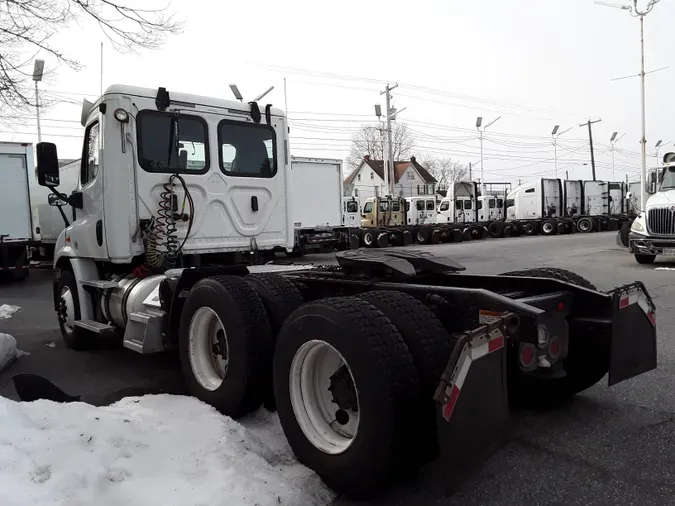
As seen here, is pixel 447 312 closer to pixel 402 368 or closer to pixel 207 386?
pixel 402 368

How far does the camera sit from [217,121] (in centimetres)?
601

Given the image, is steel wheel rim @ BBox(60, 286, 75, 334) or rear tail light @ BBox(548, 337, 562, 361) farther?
steel wheel rim @ BBox(60, 286, 75, 334)

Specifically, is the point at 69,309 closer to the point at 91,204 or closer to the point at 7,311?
the point at 91,204

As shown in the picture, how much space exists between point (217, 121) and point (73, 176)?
2923mm

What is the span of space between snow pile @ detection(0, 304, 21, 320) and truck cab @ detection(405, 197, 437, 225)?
2849 centimetres

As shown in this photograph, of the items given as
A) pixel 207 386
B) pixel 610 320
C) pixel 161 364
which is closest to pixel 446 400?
pixel 610 320

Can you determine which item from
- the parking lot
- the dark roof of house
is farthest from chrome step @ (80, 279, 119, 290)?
the dark roof of house

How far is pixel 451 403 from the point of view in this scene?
2.47 meters

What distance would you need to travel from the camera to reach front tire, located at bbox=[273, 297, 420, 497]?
2.71 metres

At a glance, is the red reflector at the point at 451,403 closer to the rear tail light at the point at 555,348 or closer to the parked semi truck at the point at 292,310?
the parked semi truck at the point at 292,310

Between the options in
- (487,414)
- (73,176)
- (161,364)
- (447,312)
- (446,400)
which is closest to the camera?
(446,400)

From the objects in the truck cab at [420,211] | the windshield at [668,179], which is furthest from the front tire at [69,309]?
the truck cab at [420,211]

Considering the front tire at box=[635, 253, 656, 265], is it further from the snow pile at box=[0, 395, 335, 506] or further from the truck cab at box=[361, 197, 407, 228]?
the truck cab at box=[361, 197, 407, 228]

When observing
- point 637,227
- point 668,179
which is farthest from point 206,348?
point 668,179
